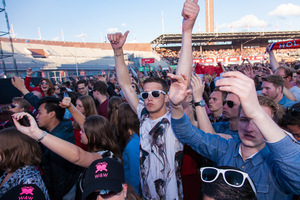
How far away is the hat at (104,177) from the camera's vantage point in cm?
132

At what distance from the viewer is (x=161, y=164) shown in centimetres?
189

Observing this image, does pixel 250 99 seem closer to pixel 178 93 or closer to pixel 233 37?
pixel 178 93

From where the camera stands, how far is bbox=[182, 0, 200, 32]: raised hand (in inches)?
70.4

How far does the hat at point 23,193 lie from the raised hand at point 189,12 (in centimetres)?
191

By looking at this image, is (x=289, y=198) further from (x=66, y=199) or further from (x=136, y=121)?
(x=66, y=199)

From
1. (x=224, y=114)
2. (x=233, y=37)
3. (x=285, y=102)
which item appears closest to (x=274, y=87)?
(x=285, y=102)

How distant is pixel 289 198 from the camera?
1.36 m

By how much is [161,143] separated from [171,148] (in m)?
0.10

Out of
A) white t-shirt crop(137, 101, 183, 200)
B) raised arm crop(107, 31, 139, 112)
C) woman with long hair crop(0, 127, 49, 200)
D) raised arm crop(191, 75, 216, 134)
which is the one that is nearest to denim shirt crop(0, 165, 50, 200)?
woman with long hair crop(0, 127, 49, 200)

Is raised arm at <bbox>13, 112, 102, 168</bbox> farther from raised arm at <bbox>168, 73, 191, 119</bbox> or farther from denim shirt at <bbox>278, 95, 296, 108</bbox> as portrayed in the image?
denim shirt at <bbox>278, 95, 296, 108</bbox>

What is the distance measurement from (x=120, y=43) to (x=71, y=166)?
5.30 feet

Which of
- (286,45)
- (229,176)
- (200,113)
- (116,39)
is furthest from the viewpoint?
(286,45)

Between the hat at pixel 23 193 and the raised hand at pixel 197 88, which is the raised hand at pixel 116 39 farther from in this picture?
the hat at pixel 23 193

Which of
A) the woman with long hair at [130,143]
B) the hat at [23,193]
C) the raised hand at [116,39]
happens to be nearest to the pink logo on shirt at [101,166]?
the hat at [23,193]
